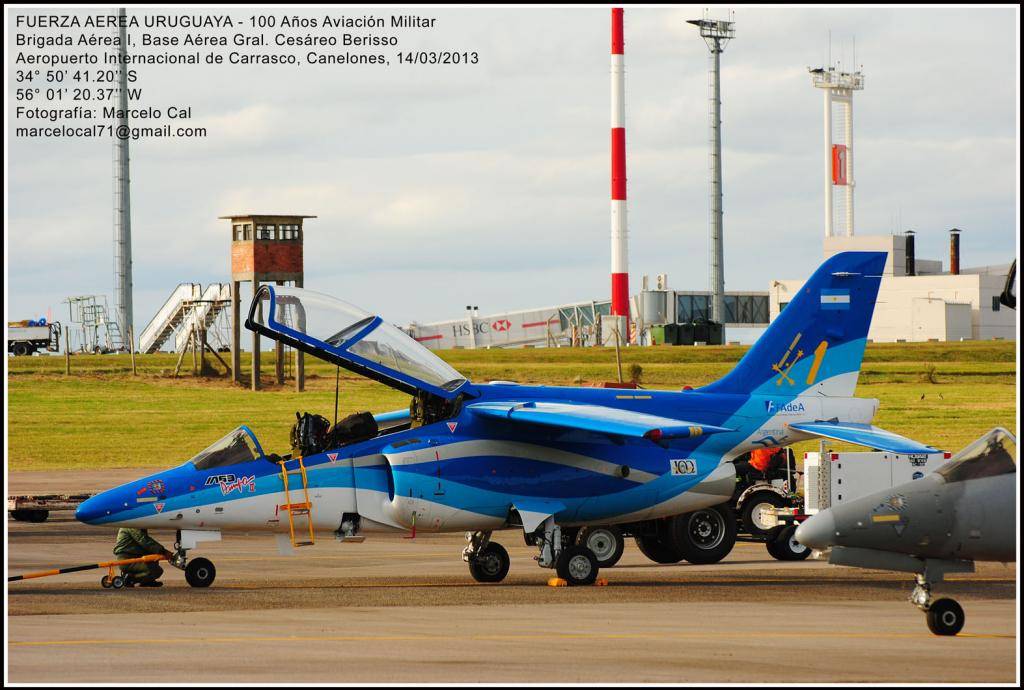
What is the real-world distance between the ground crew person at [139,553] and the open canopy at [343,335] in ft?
9.95

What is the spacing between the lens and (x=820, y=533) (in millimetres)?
13375

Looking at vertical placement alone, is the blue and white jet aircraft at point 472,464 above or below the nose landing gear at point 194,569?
above

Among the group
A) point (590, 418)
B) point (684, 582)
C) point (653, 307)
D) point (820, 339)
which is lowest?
point (684, 582)

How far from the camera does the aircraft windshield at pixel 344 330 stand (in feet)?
58.5

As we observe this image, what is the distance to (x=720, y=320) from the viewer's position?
3329 inches

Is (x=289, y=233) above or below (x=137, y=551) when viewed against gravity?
above

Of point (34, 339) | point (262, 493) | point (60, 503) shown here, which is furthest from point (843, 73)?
point (262, 493)

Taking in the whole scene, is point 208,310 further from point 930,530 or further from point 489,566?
point 930,530

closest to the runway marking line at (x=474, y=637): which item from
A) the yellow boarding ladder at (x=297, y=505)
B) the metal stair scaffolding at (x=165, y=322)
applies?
the yellow boarding ladder at (x=297, y=505)

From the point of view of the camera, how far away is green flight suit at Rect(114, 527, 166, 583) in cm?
1767

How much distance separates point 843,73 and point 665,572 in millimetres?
104439

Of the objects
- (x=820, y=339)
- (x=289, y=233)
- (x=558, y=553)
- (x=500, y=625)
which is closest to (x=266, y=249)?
(x=289, y=233)

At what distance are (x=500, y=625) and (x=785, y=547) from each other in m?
7.86

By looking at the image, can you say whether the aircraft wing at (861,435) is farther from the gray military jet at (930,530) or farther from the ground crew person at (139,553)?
the ground crew person at (139,553)
